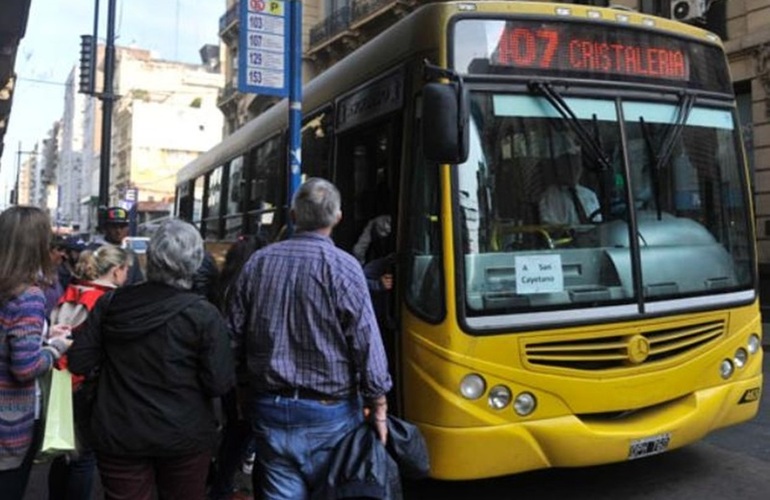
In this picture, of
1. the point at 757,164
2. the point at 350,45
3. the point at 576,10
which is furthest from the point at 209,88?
the point at 576,10

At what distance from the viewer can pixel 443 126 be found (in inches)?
156

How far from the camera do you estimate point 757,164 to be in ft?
47.8

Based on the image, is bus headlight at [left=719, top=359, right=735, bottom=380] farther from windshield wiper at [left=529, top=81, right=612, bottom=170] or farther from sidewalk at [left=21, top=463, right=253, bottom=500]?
sidewalk at [left=21, top=463, right=253, bottom=500]

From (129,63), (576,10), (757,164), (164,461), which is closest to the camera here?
(164,461)

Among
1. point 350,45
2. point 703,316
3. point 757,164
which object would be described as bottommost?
point 703,316

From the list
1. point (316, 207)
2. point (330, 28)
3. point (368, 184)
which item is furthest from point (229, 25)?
point (316, 207)

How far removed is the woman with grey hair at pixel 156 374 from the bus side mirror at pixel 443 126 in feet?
4.67

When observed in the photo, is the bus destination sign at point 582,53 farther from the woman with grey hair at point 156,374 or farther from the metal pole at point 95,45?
the metal pole at point 95,45

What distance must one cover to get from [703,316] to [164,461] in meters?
3.21

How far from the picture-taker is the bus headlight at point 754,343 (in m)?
4.93

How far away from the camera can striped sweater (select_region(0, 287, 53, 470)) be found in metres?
2.87

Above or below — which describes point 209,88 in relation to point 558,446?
above

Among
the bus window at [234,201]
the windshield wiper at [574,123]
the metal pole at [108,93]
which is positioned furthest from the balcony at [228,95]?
the windshield wiper at [574,123]

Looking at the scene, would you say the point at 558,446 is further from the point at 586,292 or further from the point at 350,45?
the point at 350,45
